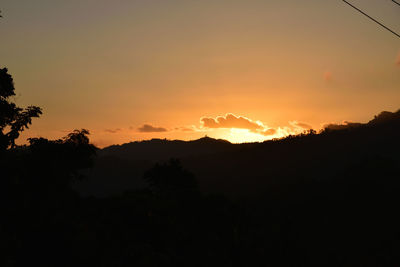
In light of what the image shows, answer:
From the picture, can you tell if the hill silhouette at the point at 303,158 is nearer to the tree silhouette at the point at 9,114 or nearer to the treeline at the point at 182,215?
the treeline at the point at 182,215

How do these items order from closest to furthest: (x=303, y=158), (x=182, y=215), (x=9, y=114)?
(x=9, y=114), (x=182, y=215), (x=303, y=158)

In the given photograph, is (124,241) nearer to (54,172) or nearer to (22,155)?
(54,172)

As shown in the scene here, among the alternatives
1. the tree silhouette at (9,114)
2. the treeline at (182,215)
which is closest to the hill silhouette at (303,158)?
the treeline at (182,215)

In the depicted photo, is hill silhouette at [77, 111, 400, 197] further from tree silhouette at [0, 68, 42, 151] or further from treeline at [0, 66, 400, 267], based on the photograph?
tree silhouette at [0, 68, 42, 151]

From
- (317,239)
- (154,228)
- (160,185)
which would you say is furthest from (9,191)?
(317,239)

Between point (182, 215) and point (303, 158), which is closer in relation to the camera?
point (182, 215)

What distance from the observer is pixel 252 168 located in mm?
184375

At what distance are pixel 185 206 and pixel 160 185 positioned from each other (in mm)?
13508

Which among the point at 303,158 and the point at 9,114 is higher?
the point at 303,158

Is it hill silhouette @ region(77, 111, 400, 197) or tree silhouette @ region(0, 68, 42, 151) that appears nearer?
tree silhouette @ region(0, 68, 42, 151)

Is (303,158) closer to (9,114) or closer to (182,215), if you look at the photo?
(182,215)

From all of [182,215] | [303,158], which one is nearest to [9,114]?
[182,215]

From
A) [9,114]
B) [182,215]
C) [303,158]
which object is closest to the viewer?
[9,114]

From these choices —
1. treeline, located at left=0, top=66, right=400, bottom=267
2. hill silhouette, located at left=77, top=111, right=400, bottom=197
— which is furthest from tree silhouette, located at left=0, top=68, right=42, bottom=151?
hill silhouette, located at left=77, top=111, right=400, bottom=197
